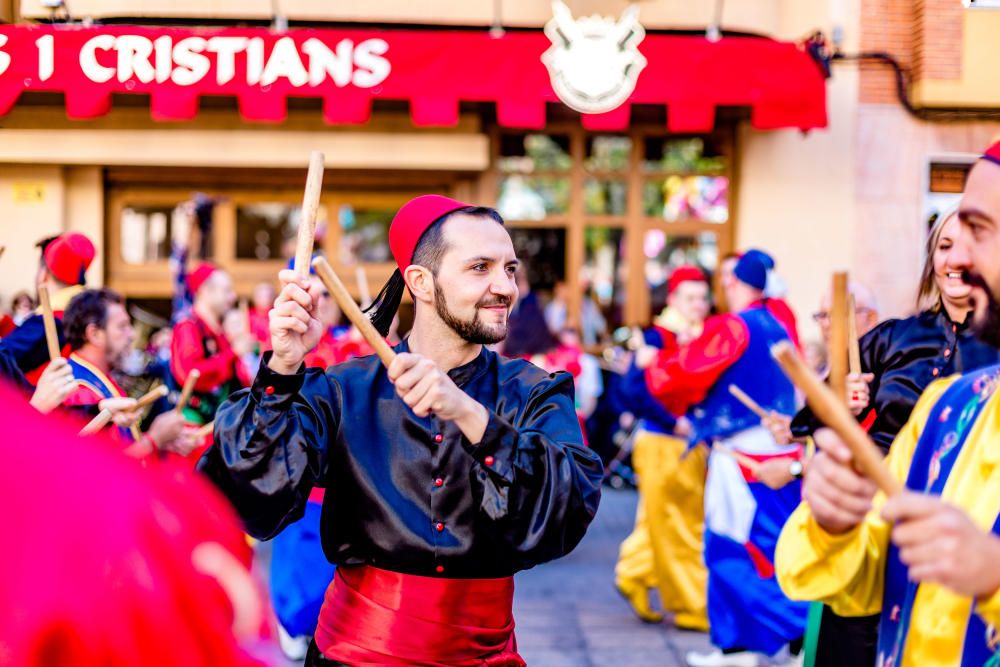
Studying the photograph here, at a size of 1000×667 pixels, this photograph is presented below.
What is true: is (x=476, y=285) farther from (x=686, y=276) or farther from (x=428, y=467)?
(x=686, y=276)

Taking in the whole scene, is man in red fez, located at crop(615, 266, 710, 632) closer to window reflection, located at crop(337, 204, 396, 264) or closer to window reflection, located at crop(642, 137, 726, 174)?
window reflection, located at crop(642, 137, 726, 174)

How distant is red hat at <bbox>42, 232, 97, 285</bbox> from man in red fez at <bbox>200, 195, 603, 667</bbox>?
292 centimetres

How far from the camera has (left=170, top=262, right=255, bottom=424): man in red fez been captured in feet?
20.0

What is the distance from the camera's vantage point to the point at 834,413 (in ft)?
4.49

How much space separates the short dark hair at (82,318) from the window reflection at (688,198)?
7624mm

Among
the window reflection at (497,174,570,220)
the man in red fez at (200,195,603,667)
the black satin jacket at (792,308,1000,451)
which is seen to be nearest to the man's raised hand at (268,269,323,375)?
the man in red fez at (200,195,603,667)

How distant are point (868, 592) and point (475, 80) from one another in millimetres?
8222

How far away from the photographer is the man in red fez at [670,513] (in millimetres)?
6078

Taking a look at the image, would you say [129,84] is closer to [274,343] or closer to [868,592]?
[274,343]

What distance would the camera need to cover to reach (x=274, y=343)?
2.17 meters

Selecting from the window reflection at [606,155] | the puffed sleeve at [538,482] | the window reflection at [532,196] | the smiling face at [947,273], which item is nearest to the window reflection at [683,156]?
the window reflection at [606,155]

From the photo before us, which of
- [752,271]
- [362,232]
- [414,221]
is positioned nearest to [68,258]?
[414,221]

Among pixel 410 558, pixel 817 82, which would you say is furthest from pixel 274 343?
pixel 817 82

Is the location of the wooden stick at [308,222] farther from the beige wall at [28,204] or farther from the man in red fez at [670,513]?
the beige wall at [28,204]
